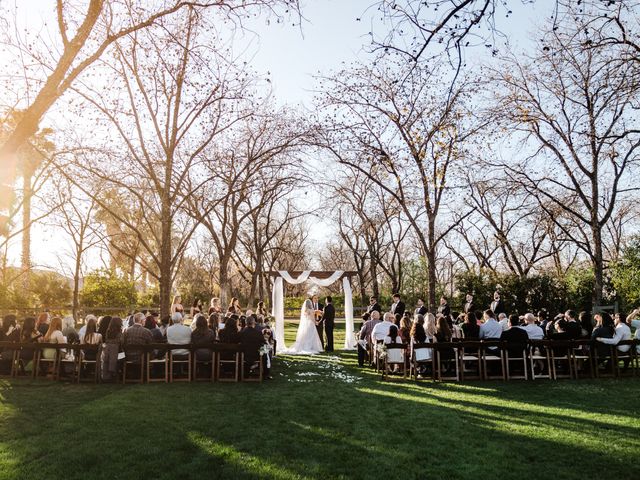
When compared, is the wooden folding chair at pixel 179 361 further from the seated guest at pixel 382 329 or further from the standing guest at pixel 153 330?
the seated guest at pixel 382 329

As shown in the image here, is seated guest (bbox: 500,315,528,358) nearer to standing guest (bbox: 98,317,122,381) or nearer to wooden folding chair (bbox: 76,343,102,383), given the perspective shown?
Result: standing guest (bbox: 98,317,122,381)

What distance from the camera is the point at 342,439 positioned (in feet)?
21.6

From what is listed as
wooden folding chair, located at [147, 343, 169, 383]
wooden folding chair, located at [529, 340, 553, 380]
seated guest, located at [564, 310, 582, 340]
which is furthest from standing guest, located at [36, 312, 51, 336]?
seated guest, located at [564, 310, 582, 340]

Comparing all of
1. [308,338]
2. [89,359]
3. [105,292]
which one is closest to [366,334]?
[308,338]

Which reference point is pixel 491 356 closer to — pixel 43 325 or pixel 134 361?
pixel 134 361

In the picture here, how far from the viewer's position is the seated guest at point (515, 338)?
1130cm

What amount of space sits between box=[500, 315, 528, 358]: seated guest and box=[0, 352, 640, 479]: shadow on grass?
38.8 inches

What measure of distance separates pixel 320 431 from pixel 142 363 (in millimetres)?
5758

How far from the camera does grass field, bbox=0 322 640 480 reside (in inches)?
214

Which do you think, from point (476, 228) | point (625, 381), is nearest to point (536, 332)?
point (625, 381)

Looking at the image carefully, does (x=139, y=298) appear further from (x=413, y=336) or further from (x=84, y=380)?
(x=413, y=336)

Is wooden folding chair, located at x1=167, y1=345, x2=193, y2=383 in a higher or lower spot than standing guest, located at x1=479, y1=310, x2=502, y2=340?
lower

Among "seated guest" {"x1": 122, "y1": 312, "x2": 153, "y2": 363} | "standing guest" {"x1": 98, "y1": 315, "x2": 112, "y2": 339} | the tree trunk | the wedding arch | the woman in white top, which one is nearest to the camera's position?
"seated guest" {"x1": 122, "y1": 312, "x2": 153, "y2": 363}

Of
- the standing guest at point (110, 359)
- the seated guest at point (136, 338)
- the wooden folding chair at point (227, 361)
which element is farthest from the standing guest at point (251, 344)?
the standing guest at point (110, 359)
